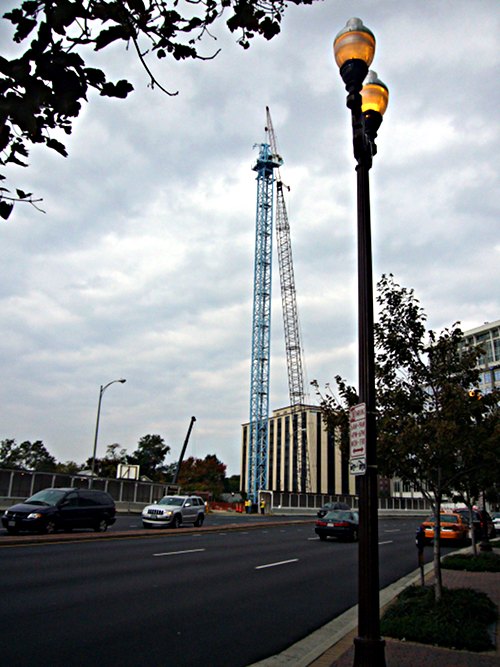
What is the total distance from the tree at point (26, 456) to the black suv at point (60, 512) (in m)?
91.1

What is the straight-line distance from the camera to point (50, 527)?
1994cm

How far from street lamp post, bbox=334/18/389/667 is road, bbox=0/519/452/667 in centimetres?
225

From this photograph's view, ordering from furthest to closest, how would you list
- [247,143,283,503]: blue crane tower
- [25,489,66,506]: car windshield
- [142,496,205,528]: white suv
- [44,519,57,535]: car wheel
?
[247,143,283,503]: blue crane tower → [142,496,205,528]: white suv → [25,489,66,506]: car windshield → [44,519,57,535]: car wheel

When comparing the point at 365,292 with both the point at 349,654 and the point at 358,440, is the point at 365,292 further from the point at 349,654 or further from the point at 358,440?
the point at 349,654

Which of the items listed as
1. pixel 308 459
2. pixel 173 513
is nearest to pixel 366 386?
pixel 173 513

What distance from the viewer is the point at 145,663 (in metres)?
6.51

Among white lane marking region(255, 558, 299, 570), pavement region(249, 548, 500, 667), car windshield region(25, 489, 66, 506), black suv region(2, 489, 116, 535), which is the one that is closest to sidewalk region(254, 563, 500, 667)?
pavement region(249, 548, 500, 667)

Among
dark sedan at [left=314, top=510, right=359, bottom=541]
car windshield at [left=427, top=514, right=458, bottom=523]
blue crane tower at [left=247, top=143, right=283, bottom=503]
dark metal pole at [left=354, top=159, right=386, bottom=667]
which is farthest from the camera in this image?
blue crane tower at [left=247, top=143, right=283, bottom=503]

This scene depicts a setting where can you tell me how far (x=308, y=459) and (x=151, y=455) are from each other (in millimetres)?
34781

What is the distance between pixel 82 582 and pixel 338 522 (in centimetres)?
1605

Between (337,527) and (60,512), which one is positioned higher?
(60,512)

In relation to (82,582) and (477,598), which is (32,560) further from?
(477,598)

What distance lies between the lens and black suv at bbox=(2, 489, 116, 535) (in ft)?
63.3

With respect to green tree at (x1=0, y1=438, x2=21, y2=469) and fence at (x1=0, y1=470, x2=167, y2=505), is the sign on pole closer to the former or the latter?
fence at (x1=0, y1=470, x2=167, y2=505)
